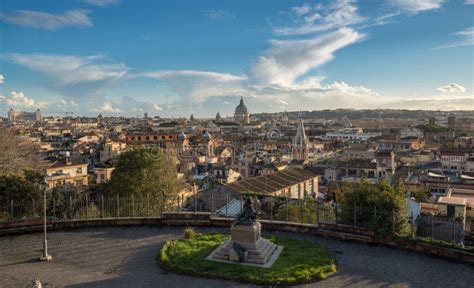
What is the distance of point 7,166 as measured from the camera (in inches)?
939

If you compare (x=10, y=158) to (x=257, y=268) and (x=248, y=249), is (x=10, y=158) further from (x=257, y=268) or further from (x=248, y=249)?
(x=257, y=268)

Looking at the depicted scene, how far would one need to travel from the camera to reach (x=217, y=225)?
1370cm

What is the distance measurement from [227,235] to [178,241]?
156 centimetres

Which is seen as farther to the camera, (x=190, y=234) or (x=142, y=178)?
(x=142, y=178)

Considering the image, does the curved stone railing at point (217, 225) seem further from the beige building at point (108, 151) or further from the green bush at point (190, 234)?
the beige building at point (108, 151)

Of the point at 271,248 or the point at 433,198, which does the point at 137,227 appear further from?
the point at 433,198

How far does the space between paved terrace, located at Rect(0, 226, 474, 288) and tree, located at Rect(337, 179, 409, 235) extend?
3.14ft

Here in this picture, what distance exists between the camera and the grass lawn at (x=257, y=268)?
930cm

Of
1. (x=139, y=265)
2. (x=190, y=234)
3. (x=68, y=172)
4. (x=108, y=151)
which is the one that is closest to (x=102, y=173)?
(x=68, y=172)

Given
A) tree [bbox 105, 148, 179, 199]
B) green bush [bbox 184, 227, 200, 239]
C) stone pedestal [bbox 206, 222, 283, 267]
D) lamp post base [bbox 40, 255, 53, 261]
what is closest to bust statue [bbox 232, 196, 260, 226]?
stone pedestal [bbox 206, 222, 283, 267]

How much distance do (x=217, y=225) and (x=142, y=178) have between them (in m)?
10.1

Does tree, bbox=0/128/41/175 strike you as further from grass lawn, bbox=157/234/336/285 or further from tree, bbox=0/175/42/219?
grass lawn, bbox=157/234/336/285

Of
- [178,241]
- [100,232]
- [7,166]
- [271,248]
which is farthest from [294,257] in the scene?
[7,166]

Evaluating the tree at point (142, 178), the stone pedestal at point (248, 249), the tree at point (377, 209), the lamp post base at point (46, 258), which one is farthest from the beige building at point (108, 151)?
the stone pedestal at point (248, 249)
